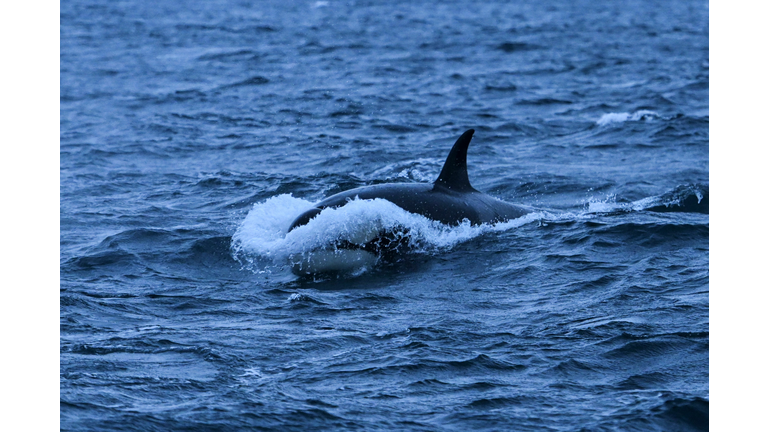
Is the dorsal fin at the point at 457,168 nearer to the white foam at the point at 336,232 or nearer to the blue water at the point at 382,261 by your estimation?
the white foam at the point at 336,232

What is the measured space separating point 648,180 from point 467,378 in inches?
473

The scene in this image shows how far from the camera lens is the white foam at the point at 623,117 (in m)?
26.3

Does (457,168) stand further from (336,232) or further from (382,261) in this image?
(336,232)

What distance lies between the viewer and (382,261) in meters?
13.5

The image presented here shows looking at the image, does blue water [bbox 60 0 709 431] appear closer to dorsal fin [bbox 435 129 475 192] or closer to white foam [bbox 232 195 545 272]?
white foam [bbox 232 195 545 272]

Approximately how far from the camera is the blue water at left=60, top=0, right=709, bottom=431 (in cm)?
841

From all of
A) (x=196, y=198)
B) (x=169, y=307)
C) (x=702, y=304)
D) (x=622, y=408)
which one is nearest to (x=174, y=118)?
(x=196, y=198)

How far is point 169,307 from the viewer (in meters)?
11.4

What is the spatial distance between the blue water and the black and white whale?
238 mm

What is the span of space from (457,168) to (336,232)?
239 centimetres

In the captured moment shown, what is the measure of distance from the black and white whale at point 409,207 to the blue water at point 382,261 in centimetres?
24

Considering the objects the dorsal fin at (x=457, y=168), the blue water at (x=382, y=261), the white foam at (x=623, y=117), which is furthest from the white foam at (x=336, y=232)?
the white foam at (x=623, y=117)

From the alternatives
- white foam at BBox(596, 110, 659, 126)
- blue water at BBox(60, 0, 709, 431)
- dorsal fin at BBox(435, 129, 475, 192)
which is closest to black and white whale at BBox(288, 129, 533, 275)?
dorsal fin at BBox(435, 129, 475, 192)

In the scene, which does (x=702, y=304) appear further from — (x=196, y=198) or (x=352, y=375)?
(x=196, y=198)
